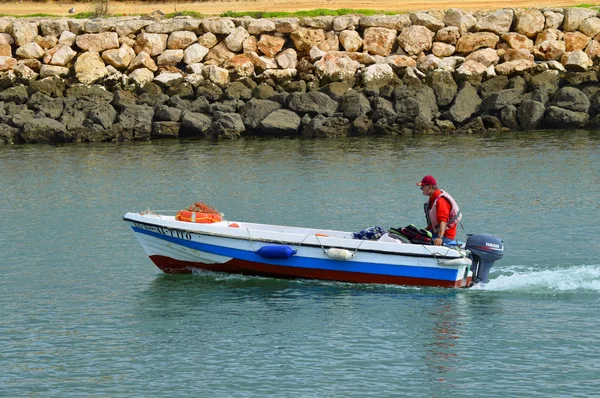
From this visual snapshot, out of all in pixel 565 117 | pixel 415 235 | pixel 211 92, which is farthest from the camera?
pixel 211 92

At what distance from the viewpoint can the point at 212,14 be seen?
1665 inches

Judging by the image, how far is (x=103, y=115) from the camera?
34438 millimetres

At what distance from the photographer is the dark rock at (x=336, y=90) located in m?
35.1

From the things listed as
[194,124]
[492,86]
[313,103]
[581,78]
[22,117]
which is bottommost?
[22,117]

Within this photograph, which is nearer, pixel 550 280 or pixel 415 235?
pixel 415 235

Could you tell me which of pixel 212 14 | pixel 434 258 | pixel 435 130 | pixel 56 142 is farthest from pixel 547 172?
pixel 212 14

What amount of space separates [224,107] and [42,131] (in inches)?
240

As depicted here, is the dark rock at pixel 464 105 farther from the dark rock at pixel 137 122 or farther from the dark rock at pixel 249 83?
the dark rock at pixel 137 122

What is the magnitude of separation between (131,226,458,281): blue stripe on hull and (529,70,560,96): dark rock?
2034 cm

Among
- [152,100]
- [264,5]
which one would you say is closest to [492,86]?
[152,100]

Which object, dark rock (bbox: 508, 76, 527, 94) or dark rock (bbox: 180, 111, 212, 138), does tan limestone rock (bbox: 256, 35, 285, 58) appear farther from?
dark rock (bbox: 508, 76, 527, 94)

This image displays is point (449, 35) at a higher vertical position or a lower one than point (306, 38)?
higher

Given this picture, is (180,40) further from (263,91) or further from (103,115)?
(103,115)

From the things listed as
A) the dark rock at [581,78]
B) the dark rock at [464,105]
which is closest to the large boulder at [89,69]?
the dark rock at [464,105]
